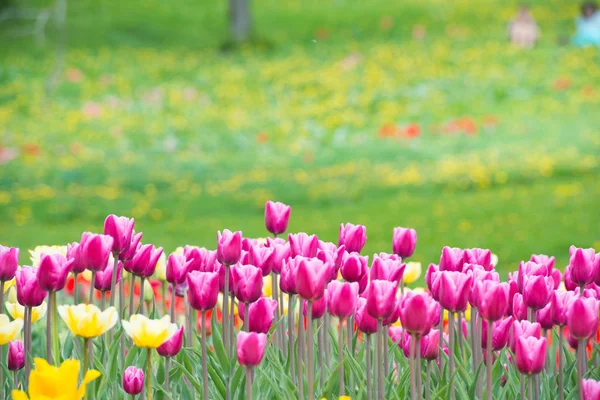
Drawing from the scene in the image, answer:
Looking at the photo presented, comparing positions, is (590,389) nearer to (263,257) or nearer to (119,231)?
(263,257)

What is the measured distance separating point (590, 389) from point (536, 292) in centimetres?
35

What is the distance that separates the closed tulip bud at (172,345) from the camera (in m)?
2.36

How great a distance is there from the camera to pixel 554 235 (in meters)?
9.36

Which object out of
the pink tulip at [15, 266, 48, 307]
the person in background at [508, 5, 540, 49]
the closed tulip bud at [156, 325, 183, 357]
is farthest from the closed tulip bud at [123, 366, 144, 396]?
the person in background at [508, 5, 540, 49]

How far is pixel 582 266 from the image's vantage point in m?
2.66

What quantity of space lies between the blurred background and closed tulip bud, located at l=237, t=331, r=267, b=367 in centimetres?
664

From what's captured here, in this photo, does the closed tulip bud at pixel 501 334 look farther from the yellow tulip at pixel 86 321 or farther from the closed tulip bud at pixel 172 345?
the yellow tulip at pixel 86 321

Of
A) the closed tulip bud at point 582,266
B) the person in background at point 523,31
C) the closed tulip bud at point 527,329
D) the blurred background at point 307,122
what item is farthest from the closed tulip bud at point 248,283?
the person in background at point 523,31

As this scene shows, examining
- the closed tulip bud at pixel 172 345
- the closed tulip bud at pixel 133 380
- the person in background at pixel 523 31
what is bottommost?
the closed tulip bud at pixel 133 380

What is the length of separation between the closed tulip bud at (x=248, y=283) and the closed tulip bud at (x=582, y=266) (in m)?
0.90

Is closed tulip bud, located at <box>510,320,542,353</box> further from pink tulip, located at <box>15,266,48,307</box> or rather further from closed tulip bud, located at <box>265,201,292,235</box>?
pink tulip, located at <box>15,266,48,307</box>

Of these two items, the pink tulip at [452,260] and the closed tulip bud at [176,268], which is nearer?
the closed tulip bud at [176,268]

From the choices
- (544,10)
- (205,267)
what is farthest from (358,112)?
(205,267)

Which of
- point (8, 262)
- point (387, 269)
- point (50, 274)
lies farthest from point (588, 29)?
point (50, 274)
